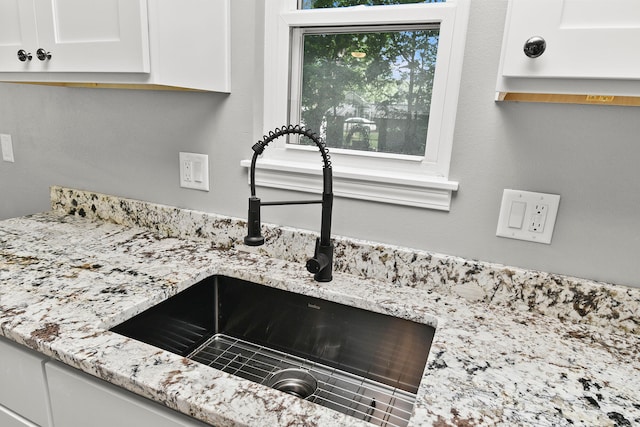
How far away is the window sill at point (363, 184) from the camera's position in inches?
38.1

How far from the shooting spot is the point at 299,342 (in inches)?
41.1

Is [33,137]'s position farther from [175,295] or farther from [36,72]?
[175,295]

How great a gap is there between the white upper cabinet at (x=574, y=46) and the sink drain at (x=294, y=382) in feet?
2.60

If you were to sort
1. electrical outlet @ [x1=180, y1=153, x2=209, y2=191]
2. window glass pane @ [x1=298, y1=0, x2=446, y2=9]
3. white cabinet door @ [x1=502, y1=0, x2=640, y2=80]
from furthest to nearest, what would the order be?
electrical outlet @ [x1=180, y1=153, x2=209, y2=191]
window glass pane @ [x1=298, y1=0, x2=446, y2=9]
white cabinet door @ [x1=502, y1=0, x2=640, y2=80]

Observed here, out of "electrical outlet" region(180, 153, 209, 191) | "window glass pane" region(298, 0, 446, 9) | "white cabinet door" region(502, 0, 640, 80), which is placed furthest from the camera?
"electrical outlet" region(180, 153, 209, 191)

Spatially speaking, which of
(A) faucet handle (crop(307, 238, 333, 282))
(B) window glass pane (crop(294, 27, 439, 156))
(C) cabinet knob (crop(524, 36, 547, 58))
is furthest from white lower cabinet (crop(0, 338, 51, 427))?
(C) cabinet knob (crop(524, 36, 547, 58))

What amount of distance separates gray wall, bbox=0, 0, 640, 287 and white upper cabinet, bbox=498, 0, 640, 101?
269 mm

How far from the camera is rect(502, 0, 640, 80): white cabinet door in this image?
1.78 feet

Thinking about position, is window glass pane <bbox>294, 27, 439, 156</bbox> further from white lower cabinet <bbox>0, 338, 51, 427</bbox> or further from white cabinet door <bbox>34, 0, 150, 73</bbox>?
white lower cabinet <bbox>0, 338, 51, 427</bbox>

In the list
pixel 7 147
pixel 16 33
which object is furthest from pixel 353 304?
pixel 7 147

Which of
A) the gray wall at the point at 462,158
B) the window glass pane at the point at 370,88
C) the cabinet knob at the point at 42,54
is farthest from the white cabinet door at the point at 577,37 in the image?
the cabinet knob at the point at 42,54

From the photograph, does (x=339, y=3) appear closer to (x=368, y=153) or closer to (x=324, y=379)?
(x=368, y=153)

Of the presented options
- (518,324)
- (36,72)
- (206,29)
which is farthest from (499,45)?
(36,72)

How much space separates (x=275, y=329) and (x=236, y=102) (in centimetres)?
67
